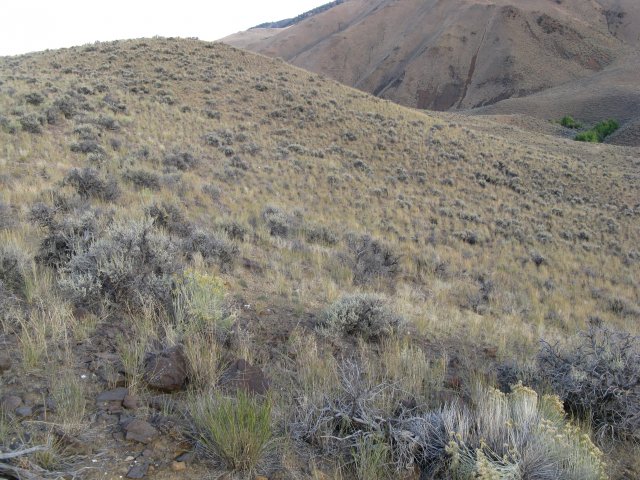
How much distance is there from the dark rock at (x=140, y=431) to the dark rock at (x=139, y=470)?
6.5 inches

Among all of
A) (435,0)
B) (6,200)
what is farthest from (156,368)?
(435,0)

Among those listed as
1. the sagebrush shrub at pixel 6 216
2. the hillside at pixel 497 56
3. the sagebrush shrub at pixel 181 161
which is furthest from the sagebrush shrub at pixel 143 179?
the hillside at pixel 497 56

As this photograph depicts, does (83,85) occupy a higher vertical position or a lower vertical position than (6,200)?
higher

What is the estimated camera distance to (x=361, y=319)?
481 cm

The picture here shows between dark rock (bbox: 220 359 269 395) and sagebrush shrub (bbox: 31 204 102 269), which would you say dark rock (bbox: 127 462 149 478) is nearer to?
dark rock (bbox: 220 359 269 395)

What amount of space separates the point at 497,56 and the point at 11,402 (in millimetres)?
98426

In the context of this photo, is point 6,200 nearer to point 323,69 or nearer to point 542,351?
point 542,351

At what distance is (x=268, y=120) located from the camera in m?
23.0

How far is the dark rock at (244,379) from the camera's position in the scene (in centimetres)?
294

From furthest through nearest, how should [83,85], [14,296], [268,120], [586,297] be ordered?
[268,120]
[83,85]
[586,297]
[14,296]

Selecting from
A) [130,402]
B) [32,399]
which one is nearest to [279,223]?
[130,402]

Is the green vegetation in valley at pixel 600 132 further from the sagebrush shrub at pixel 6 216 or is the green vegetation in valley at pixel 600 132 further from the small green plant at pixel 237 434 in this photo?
the small green plant at pixel 237 434

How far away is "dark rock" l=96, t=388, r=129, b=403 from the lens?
2.71m

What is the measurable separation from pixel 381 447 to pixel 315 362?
1.15m
